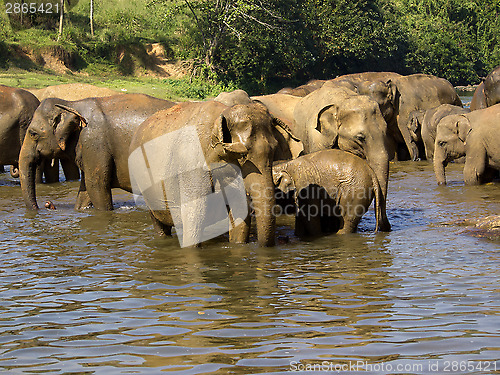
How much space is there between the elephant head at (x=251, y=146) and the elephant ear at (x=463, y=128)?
6.98 metres

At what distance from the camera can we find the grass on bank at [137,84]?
24.9m

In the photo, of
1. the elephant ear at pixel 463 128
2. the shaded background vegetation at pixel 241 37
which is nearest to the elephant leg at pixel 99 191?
the elephant ear at pixel 463 128

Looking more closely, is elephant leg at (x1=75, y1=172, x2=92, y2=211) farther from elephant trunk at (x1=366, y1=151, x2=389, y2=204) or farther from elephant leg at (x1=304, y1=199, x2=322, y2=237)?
elephant trunk at (x1=366, y1=151, x2=389, y2=204)

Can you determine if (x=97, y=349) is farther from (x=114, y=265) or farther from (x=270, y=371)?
(x=114, y=265)

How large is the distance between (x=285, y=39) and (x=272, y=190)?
30.2 meters

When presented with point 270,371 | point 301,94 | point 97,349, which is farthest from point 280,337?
point 301,94

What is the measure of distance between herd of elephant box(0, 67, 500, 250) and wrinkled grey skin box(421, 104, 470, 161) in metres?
2.30

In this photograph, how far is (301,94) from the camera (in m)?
18.6

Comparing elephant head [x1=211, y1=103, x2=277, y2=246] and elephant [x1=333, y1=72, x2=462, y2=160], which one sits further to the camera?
elephant [x1=333, y1=72, x2=462, y2=160]

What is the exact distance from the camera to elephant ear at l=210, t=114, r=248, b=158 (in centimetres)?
727

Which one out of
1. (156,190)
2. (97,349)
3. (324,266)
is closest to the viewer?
(97,349)

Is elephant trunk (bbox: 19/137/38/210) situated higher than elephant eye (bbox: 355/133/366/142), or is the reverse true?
elephant eye (bbox: 355/133/366/142)

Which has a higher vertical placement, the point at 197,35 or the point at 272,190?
the point at 197,35

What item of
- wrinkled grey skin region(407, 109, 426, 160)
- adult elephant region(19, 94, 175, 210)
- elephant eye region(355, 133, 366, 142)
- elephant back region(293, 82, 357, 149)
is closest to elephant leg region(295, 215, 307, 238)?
elephant eye region(355, 133, 366, 142)
